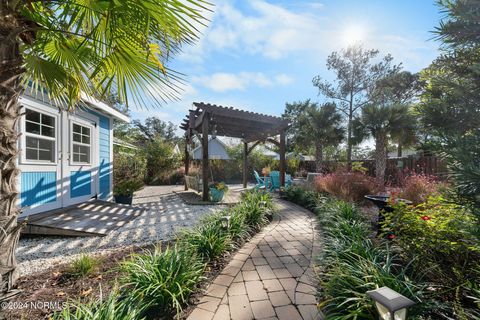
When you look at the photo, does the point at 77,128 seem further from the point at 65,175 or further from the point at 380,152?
the point at 380,152

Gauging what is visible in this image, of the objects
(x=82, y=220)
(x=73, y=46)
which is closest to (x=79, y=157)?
(x=82, y=220)

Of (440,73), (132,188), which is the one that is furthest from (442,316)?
(132,188)

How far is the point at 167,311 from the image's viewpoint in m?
1.70

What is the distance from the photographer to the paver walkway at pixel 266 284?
1.70 m

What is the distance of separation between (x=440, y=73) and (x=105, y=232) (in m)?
5.35

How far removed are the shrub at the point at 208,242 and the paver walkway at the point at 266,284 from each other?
21cm

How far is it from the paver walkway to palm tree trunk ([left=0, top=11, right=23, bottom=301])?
1423 mm

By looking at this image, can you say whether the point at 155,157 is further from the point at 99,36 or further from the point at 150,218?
the point at 99,36

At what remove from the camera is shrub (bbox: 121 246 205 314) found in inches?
66.1

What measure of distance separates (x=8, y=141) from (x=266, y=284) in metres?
2.41

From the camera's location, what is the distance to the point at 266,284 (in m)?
2.09

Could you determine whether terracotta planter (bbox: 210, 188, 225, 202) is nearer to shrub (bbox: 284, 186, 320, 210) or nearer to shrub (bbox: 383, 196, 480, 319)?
shrub (bbox: 284, 186, 320, 210)

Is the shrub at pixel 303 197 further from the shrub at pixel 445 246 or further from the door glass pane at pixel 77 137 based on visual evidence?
the door glass pane at pixel 77 137

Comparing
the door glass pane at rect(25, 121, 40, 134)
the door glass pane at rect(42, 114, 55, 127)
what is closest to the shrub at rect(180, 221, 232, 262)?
the door glass pane at rect(25, 121, 40, 134)
